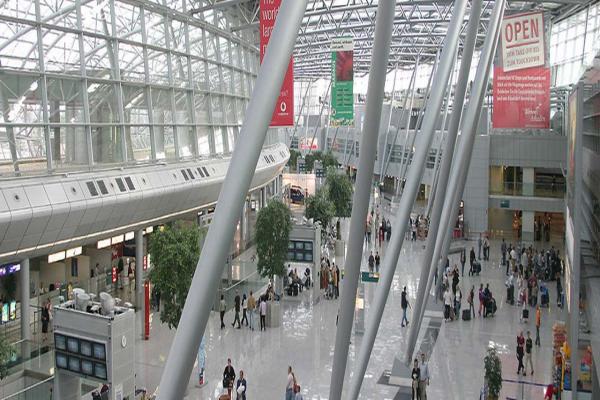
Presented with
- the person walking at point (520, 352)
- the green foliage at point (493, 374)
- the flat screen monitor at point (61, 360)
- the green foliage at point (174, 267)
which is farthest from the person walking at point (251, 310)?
the green foliage at point (493, 374)

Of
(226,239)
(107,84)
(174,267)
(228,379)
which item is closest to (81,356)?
(228,379)

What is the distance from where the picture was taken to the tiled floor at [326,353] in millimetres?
16922

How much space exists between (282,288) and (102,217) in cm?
892

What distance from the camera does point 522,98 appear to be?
98.6 feet

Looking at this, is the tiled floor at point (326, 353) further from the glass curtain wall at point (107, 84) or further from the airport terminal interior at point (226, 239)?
the glass curtain wall at point (107, 84)

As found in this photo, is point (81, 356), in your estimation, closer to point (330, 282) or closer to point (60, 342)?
point (60, 342)

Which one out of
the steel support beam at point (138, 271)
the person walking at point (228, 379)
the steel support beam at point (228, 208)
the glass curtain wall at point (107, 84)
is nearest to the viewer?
the steel support beam at point (228, 208)

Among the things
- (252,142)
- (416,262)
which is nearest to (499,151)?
(416,262)

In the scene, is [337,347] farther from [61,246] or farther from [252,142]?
[61,246]

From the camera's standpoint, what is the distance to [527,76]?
29.5 m

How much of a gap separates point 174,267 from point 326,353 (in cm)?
554

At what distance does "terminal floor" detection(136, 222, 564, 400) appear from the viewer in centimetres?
1692

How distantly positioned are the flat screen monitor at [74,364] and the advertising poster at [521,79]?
2089 centimetres

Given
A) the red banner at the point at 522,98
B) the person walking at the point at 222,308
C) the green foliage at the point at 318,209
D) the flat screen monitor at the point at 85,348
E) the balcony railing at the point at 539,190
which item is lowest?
the person walking at the point at 222,308
